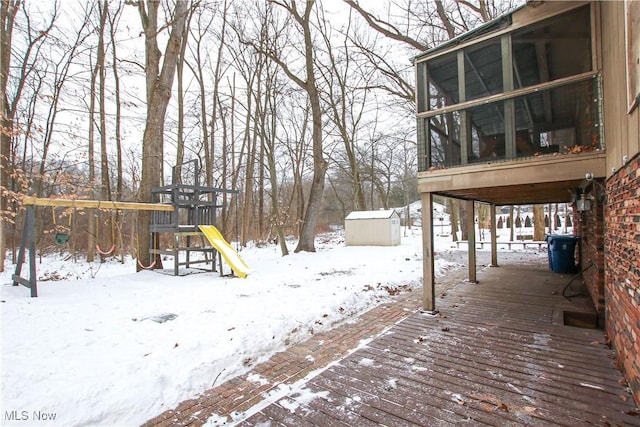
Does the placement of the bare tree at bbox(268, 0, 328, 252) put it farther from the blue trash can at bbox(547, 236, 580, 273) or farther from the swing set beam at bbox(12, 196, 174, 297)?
the blue trash can at bbox(547, 236, 580, 273)

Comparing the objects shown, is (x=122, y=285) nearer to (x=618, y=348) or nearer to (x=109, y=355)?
(x=109, y=355)

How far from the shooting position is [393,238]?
44.8ft

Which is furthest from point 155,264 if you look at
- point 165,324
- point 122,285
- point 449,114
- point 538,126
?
point 538,126

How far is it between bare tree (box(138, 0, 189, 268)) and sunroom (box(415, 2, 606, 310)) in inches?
255

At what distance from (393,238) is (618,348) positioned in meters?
10.7

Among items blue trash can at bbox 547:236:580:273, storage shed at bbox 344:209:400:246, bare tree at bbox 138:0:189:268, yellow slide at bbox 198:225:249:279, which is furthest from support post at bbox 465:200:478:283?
bare tree at bbox 138:0:189:268

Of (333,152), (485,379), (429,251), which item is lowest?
(485,379)

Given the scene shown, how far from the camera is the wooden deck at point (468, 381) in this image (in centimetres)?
222

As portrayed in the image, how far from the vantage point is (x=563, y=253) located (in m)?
7.48

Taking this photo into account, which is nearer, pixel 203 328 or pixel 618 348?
pixel 618 348

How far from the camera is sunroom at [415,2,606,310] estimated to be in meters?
3.60

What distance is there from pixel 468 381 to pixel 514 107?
3314 millimetres

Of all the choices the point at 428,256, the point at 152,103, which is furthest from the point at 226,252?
the point at 428,256

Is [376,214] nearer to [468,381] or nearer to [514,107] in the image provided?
[514,107]
